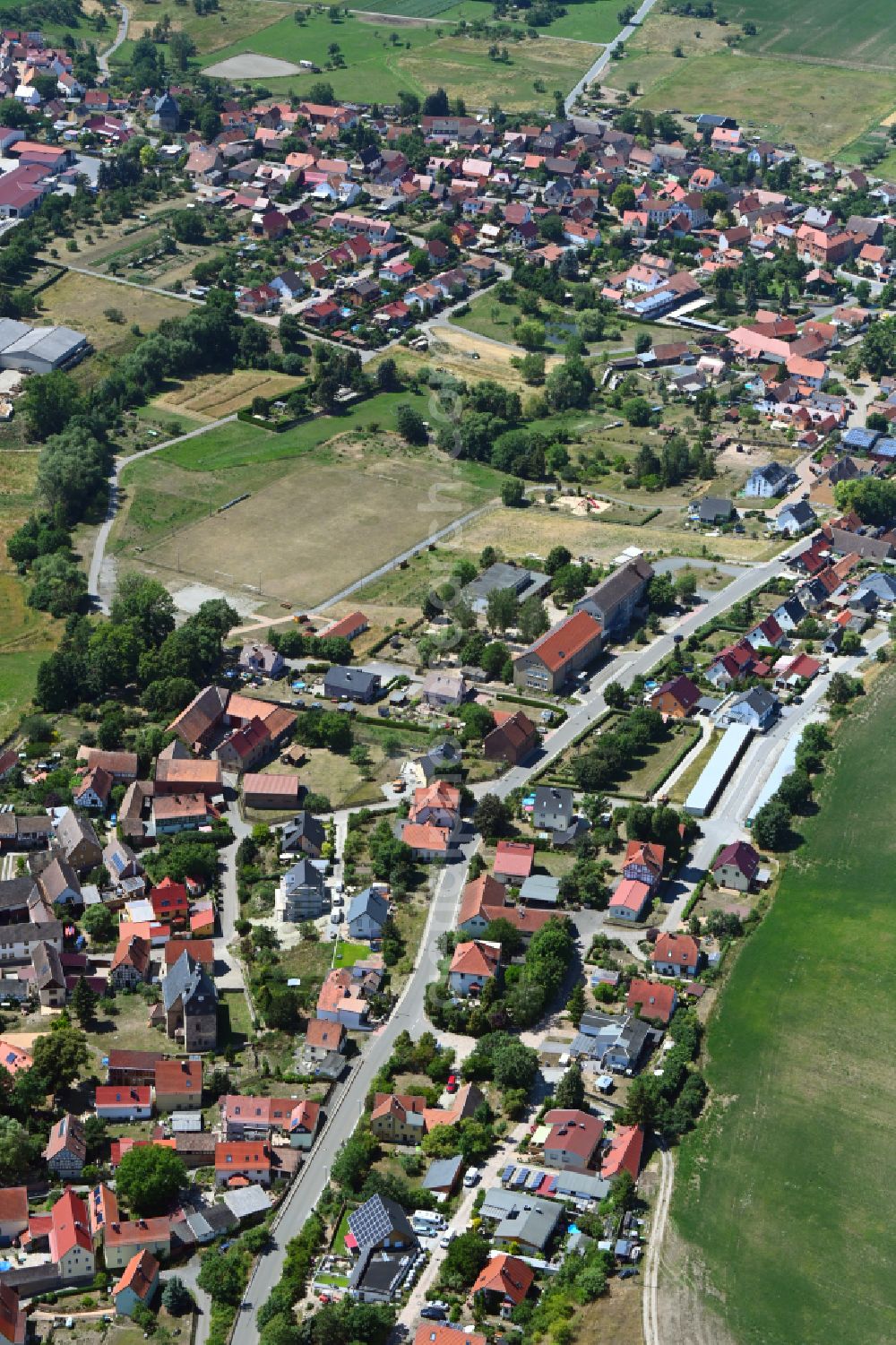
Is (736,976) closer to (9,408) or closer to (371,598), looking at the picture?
(371,598)

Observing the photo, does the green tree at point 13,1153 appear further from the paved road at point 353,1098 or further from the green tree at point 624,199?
the green tree at point 624,199

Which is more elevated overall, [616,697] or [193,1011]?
[193,1011]

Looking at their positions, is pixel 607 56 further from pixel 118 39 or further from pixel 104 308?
pixel 104 308

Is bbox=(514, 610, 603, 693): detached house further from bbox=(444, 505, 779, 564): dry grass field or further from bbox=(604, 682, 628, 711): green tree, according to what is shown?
bbox=(444, 505, 779, 564): dry grass field

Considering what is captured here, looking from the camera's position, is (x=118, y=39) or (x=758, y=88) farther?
(x=118, y=39)

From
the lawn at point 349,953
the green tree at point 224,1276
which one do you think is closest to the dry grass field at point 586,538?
the lawn at point 349,953

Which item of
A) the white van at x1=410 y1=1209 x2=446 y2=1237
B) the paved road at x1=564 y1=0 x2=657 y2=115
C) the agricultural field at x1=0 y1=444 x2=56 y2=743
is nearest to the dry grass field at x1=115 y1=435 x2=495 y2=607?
the agricultural field at x1=0 y1=444 x2=56 y2=743

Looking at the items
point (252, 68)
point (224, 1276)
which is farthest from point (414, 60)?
point (224, 1276)
